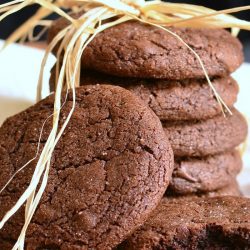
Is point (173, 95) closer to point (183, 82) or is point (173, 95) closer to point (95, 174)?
point (183, 82)

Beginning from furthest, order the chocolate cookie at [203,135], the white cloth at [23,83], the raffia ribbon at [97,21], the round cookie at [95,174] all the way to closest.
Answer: the white cloth at [23,83] → the chocolate cookie at [203,135] → the raffia ribbon at [97,21] → the round cookie at [95,174]

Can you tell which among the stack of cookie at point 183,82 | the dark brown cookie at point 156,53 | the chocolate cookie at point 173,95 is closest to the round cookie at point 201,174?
the stack of cookie at point 183,82

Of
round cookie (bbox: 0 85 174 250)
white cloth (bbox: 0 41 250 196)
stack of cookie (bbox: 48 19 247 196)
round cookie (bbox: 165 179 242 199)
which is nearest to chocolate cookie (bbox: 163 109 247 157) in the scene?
stack of cookie (bbox: 48 19 247 196)

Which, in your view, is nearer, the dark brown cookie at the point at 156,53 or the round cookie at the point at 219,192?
the dark brown cookie at the point at 156,53

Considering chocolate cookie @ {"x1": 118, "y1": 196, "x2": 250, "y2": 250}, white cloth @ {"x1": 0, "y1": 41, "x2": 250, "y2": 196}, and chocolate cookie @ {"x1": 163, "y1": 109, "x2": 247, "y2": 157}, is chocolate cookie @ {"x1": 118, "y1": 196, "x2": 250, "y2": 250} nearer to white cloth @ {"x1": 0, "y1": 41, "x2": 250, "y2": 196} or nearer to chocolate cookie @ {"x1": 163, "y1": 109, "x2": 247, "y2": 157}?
chocolate cookie @ {"x1": 163, "y1": 109, "x2": 247, "y2": 157}

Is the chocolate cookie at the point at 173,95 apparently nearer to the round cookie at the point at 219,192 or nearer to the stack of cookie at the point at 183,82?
the stack of cookie at the point at 183,82
